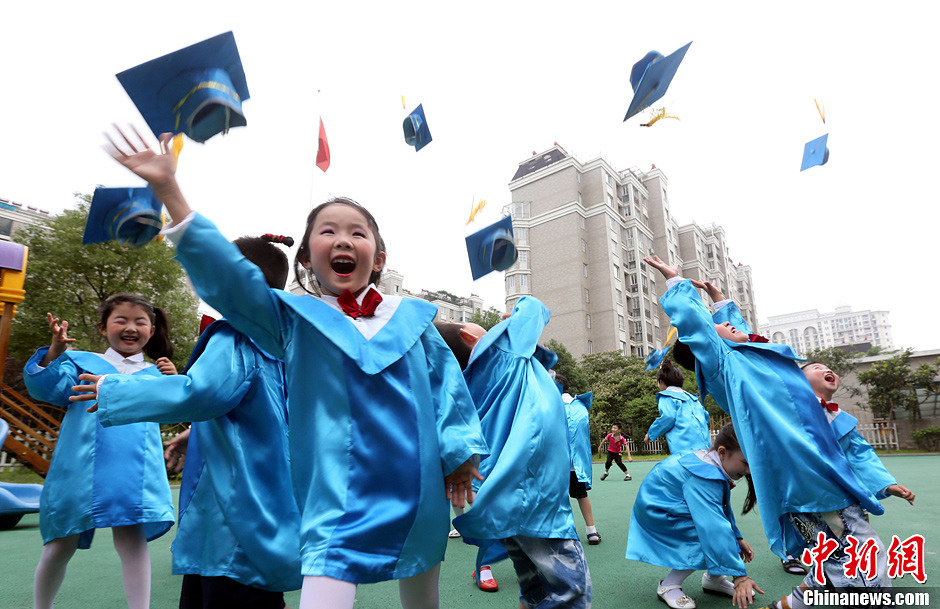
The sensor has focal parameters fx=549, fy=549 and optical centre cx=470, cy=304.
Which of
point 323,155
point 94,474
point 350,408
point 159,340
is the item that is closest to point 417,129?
point 323,155

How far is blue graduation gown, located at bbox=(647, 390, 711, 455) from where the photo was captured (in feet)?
16.8

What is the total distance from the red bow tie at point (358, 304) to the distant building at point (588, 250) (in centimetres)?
3839

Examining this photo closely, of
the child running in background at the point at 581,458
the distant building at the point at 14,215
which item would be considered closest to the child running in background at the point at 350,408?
the child running in background at the point at 581,458

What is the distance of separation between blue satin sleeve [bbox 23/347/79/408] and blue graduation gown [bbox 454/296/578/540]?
2.06m

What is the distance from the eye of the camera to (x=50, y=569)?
2541 mm

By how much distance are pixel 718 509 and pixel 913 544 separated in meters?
0.87

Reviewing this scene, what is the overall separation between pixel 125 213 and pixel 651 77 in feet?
12.1

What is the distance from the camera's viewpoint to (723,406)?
3.15 meters

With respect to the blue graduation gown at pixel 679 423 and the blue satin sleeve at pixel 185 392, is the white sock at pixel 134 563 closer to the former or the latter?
the blue satin sleeve at pixel 185 392

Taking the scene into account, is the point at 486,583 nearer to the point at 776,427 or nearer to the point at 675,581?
the point at 675,581

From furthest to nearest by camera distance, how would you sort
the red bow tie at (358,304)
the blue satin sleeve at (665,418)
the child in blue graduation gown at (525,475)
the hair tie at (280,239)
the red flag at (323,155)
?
the red flag at (323,155), the blue satin sleeve at (665,418), the hair tie at (280,239), the child in blue graduation gown at (525,475), the red bow tie at (358,304)

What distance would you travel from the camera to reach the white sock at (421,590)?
156 centimetres

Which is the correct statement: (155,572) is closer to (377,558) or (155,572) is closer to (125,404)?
(125,404)

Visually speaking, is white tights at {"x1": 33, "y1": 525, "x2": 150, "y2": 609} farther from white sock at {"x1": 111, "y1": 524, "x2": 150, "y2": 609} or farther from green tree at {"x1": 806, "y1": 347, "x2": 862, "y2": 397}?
green tree at {"x1": 806, "y1": 347, "x2": 862, "y2": 397}
